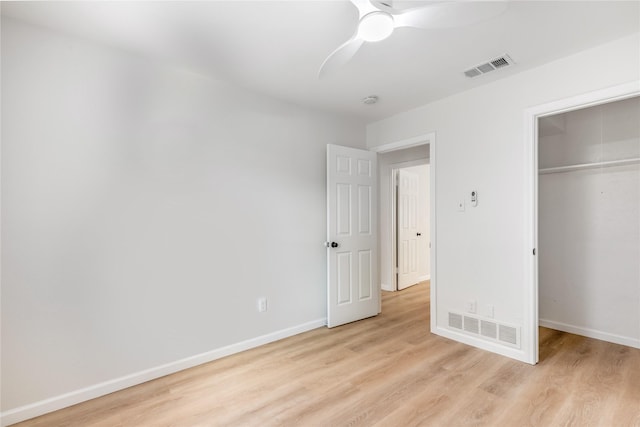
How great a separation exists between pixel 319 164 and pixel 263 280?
1447mm

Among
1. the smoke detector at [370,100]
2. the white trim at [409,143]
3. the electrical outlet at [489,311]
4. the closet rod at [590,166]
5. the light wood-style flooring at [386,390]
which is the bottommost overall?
the light wood-style flooring at [386,390]

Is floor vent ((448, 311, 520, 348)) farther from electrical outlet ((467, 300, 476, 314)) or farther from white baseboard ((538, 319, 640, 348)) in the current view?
white baseboard ((538, 319, 640, 348))

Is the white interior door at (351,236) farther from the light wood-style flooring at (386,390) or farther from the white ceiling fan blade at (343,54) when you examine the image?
the white ceiling fan blade at (343,54)

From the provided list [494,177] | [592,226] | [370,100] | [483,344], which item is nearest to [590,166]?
[592,226]

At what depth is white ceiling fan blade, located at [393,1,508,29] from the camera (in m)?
1.42

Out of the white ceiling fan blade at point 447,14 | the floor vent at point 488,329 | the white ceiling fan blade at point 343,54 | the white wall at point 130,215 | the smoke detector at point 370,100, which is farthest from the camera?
the smoke detector at point 370,100

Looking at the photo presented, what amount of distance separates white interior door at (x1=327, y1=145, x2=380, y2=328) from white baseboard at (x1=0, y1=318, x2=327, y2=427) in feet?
2.49

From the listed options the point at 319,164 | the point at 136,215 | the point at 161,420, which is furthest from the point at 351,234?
the point at 161,420

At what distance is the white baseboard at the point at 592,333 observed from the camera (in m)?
2.96

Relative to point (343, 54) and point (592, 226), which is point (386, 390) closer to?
point (343, 54)

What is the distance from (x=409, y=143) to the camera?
11.9 ft

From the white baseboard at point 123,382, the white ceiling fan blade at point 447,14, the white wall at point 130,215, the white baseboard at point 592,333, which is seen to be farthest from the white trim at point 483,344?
the white ceiling fan blade at point 447,14

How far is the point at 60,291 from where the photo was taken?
2.10 m

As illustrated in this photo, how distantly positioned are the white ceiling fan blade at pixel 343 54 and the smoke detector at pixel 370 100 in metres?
1.36
